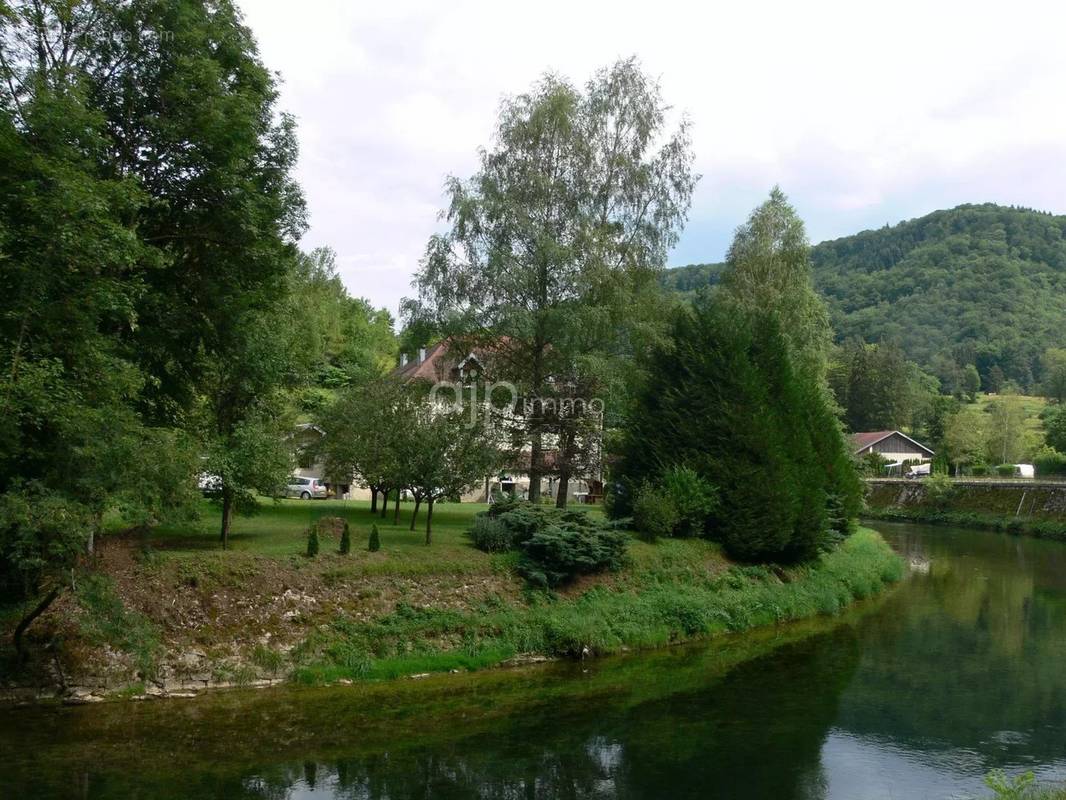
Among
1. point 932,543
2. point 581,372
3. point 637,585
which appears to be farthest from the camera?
point 932,543

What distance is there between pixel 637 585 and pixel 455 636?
607 cm

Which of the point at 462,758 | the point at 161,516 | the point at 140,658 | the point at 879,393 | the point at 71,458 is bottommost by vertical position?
the point at 462,758

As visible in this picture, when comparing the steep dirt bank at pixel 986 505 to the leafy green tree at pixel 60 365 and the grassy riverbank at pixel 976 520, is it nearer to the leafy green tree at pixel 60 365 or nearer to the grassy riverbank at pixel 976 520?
the grassy riverbank at pixel 976 520

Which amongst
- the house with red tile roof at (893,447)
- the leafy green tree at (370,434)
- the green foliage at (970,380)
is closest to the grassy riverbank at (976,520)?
the house with red tile roof at (893,447)

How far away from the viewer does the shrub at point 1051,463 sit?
67.0 metres

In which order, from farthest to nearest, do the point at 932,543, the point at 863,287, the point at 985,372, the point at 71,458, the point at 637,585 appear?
the point at 863,287 → the point at 985,372 → the point at 932,543 → the point at 637,585 → the point at 71,458

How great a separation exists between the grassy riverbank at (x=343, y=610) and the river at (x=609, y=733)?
0.69m

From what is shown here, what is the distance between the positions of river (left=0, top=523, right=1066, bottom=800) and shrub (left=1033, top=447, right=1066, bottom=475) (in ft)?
176

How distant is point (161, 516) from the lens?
1480cm

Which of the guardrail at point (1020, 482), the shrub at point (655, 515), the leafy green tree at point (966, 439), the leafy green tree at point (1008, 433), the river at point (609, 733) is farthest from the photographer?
the leafy green tree at point (1008, 433)

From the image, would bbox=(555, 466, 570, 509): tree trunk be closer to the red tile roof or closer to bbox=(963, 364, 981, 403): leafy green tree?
the red tile roof

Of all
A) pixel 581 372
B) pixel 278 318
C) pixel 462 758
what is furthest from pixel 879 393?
pixel 462 758

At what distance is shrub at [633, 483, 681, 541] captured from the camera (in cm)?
2489

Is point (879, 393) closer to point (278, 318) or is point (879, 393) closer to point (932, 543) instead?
point (932, 543)
